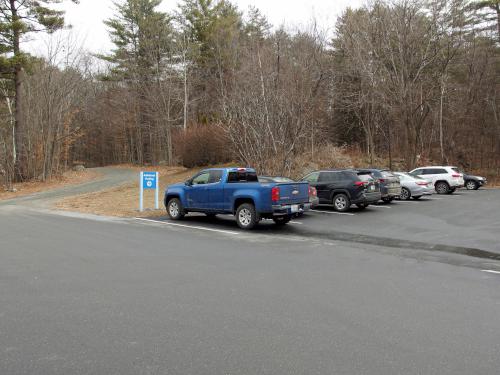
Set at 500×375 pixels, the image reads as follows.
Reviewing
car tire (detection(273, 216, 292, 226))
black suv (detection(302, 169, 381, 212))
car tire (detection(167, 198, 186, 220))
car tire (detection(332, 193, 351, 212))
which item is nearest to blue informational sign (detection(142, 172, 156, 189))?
car tire (detection(167, 198, 186, 220))

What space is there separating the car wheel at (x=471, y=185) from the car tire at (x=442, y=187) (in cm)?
534

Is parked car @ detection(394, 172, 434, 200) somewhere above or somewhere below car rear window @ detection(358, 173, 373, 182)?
→ below

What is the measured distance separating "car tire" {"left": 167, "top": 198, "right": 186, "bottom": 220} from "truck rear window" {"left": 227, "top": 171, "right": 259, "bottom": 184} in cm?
244

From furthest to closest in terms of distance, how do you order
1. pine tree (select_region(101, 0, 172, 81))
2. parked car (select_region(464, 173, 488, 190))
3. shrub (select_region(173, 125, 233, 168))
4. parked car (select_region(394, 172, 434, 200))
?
pine tree (select_region(101, 0, 172, 81)) → shrub (select_region(173, 125, 233, 168)) → parked car (select_region(464, 173, 488, 190)) → parked car (select_region(394, 172, 434, 200))

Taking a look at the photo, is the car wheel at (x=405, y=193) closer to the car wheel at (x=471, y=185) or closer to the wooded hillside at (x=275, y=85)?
the wooded hillside at (x=275, y=85)

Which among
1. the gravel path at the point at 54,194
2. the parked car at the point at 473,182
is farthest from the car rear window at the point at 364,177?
the parked car at the point at 473,182

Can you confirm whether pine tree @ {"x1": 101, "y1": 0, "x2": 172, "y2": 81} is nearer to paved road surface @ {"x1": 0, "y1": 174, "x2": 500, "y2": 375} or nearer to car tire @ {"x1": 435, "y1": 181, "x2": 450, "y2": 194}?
car tire @ {"x1": 435, "y1": 181, "x2": 450, "y2": 194}

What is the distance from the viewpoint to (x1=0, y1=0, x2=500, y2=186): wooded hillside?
2538cm

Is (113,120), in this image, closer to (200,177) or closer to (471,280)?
(200,177)

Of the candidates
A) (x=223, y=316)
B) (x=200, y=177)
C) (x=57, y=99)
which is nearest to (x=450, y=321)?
(x=223, y=316)

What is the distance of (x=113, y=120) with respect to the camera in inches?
→ 2215

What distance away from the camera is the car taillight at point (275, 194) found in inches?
491

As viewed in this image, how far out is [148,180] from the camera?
713 inches

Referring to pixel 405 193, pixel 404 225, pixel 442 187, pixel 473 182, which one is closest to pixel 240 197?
pixel 404 225
